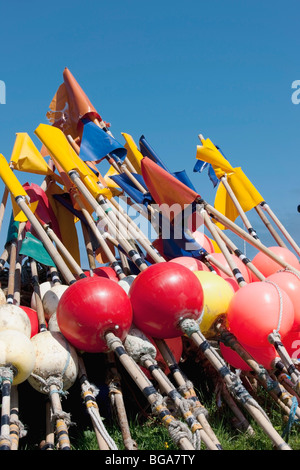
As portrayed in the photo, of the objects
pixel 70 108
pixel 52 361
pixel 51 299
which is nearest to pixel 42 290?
pixel 51 299

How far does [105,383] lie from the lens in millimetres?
4660

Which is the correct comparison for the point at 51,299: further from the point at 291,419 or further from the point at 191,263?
the point at 291,419

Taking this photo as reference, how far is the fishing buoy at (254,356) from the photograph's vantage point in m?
4.46

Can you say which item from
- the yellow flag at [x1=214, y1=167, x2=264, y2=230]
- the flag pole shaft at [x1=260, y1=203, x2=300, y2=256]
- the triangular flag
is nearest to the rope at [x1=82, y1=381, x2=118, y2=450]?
the triangular flag

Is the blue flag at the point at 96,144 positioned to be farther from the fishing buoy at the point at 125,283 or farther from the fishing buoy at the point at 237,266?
the fishing buoy at the point at 125,283

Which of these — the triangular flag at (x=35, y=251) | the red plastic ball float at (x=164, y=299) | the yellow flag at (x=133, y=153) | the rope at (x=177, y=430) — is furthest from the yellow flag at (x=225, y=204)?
the rope at (x=177, y=430)

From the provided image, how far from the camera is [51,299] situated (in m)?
5.12

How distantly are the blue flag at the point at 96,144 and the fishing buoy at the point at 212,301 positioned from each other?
8.65 feet

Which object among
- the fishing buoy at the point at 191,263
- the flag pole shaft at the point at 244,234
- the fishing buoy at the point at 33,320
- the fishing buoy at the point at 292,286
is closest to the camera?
the fishing buoy at the point at 292,286

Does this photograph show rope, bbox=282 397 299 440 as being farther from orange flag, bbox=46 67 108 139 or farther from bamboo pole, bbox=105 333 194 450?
orange flag, bbox=46 67 108 139

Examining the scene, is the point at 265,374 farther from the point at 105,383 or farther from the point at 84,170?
the point at 84,170

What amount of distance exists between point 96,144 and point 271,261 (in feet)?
8.60
